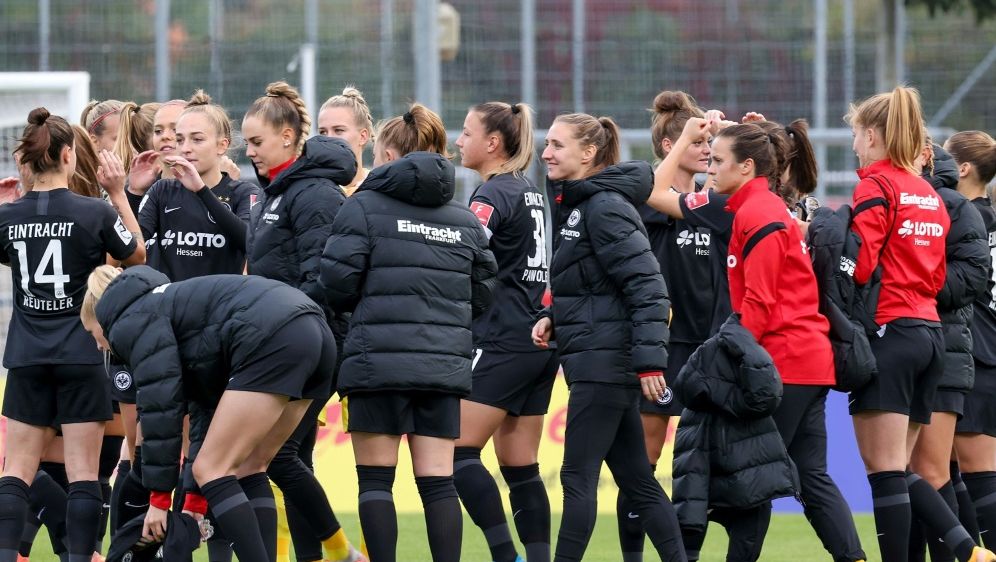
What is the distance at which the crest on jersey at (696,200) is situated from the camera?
22.1ft

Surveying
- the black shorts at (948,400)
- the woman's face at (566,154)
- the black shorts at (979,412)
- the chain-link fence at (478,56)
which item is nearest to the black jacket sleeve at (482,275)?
the woman's face at (566,154)

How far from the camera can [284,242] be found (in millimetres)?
6648

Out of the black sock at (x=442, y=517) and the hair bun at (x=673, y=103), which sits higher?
the hair bun at (x=673, y=103)

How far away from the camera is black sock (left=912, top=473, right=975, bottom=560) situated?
21.8 feet

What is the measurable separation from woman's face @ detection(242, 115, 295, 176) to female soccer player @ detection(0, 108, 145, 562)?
65 centimetres

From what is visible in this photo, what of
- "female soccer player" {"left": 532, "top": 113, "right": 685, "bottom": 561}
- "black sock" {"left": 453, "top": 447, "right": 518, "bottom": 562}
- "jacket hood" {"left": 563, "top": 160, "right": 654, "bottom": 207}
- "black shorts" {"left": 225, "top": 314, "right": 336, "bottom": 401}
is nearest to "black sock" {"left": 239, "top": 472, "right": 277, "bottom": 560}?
"black shorts" {"left": 225, "top": 314, "right": 336, "bottom": 401}

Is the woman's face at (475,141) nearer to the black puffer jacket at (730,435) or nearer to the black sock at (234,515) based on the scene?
the black puffer jacket at (730,435)

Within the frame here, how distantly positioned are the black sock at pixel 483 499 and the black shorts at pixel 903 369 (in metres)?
1.59

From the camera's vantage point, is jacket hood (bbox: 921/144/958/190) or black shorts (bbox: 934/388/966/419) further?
jacket hood (bbox: 921/144/958/190)

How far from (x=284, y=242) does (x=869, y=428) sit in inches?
101

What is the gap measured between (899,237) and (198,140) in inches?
125

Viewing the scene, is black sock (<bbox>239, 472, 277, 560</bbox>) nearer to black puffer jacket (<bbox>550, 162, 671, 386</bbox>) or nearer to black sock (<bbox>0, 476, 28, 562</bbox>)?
black sock (<bbox>0, 476, 28, 562</bbox>)

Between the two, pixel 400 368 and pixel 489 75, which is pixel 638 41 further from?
pixel 400 368

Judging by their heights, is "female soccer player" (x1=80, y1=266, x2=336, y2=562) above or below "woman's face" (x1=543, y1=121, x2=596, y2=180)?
below
